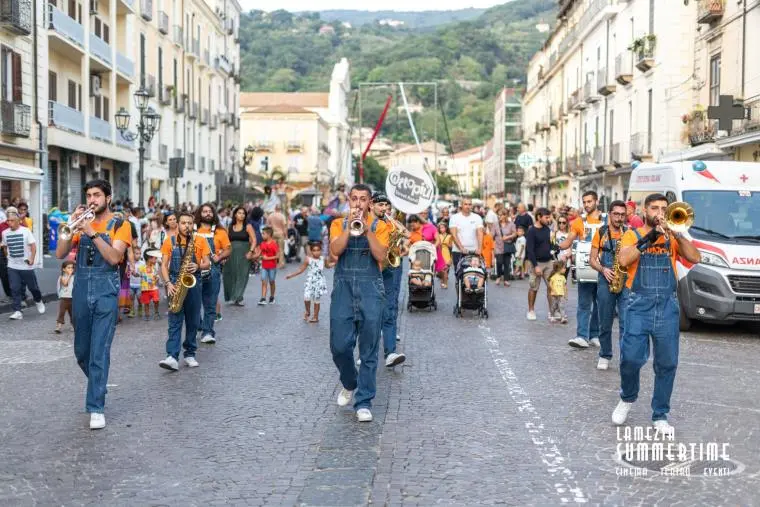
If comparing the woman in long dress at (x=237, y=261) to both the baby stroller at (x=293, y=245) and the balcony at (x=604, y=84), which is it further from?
the balcony at (x=604, y=84)

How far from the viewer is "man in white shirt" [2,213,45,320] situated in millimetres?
15133

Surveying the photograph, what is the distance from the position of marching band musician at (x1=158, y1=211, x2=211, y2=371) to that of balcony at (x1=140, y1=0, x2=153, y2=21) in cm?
2994

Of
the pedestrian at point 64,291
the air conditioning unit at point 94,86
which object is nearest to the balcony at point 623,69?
the air conditioning unit at point 94,86

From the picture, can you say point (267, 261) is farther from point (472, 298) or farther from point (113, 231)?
point (113, 231)

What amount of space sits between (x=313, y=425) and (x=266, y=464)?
3.82 ft

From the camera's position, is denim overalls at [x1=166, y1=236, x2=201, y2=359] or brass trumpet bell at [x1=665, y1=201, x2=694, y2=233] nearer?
brass trumpet bell at [x1=665, y1=201, x2=694, y2=233]

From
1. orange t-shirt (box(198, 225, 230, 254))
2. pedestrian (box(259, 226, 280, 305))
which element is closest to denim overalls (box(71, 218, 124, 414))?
orange t-shirt (box(198, 225, 230, 254))

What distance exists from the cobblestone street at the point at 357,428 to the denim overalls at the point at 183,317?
0.31m

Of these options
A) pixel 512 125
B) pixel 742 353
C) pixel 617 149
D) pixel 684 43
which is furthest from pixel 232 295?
pixel 512 125

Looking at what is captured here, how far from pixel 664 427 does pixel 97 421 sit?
13.6 ft

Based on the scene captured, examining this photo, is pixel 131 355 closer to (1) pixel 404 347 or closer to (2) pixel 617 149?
(1) pixel 404 347

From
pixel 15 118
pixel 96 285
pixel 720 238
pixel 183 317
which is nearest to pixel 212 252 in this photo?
pixel 183 317

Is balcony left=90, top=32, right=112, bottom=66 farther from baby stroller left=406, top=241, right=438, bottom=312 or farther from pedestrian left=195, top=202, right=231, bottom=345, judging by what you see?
pedestrian left=195, top=202, right=231, bottom=345

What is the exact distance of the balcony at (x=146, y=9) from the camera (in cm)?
3869
